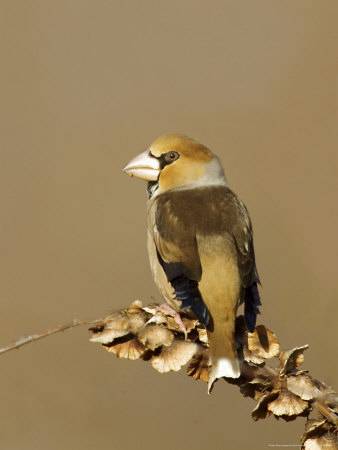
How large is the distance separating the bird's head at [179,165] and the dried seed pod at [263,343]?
29.9 inches

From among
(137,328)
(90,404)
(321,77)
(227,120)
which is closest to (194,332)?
(137,328)

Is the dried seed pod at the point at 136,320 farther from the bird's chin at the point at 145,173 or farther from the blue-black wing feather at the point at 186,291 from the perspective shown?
the bird's chin at the point at 145,173

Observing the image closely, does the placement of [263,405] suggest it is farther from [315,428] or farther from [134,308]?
[134,308]

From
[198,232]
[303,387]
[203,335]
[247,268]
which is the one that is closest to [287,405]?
[303,387]

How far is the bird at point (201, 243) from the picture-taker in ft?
6.40

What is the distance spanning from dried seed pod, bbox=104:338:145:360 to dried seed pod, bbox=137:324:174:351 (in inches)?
0.5

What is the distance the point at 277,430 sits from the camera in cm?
309

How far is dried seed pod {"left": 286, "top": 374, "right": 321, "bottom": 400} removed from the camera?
1.59 m

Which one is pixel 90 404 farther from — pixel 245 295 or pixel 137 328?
pixel 137 328

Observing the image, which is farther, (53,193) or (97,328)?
(53,193)

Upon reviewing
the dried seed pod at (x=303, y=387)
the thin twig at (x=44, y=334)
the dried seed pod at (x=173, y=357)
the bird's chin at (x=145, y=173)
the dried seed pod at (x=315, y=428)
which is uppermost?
the bird's chin at (x=145, y=173)

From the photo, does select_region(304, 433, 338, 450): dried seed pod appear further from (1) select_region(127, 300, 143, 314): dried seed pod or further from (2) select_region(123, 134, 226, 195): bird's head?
(2) select_region(123, 134, 226, 195): bird's head

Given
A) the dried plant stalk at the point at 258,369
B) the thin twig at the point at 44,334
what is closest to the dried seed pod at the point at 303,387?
the dried plant stalk at the point at 258,369

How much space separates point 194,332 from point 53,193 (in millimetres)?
1736
